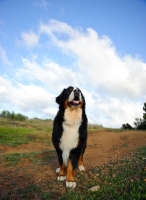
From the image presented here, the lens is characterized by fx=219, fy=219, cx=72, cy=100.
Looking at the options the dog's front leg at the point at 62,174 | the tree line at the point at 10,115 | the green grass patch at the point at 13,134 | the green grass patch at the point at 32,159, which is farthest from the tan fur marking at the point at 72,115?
the tree line at the point at 10,115

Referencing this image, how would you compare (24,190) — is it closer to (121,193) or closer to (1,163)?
(121,193)

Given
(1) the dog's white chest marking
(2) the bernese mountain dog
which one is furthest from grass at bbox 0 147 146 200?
(1) the dog's white chest marking

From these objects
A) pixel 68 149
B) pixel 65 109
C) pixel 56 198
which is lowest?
pixel 56 198

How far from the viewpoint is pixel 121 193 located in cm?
429

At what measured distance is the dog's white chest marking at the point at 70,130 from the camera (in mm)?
5195

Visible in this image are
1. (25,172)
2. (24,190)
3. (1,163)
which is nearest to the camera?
(24,190)

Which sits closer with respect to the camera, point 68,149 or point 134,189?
point 134,189

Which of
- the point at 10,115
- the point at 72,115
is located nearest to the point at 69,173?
the point at 72,115

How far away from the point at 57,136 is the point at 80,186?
127 centimetres

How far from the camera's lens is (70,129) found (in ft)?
17.2

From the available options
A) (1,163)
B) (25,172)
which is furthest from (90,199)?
(1,163)

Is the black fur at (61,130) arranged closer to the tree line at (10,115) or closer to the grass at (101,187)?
the grass at (101,187)

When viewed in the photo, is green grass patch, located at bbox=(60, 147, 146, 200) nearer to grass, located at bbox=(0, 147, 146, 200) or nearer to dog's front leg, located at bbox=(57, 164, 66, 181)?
grass, located at bbox=(0, 147, 146, 200)

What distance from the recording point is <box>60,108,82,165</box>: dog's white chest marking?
5.20m
